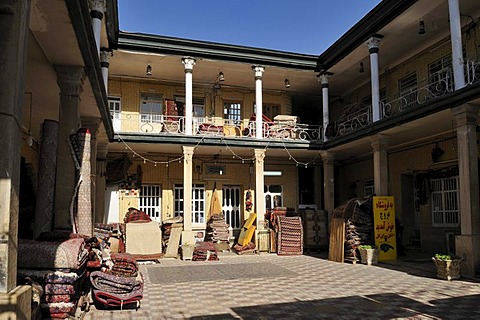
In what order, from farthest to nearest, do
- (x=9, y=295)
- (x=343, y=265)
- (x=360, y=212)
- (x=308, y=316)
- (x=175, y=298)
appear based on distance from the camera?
1. (x=360, y=212)
2. (x=343, y=265)
3. (x=175, y=298)
4. (x=308, y=316)
5. (x=9, y=295)

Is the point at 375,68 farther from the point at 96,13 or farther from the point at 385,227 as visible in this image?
the point at 96,13

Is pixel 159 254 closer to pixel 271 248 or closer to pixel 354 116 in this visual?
pixel 271 248

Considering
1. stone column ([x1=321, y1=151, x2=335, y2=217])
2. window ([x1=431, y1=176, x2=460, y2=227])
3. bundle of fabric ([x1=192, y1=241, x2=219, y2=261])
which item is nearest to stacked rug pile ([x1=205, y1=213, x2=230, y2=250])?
bundle of fabric ([x1=192, y1=241, x2=219, y2=261])

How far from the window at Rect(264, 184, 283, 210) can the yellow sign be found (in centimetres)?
A: 658

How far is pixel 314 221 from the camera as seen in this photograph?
1619 centimetres

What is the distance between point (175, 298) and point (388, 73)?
12451 millimetres

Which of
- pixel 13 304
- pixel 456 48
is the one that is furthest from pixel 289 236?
pixel 13 304

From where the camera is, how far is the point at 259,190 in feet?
51.6

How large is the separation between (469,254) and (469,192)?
4.65ft

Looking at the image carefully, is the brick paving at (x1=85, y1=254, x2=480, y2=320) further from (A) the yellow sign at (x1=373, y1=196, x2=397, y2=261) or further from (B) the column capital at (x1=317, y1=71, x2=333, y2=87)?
(B) the column capital at (x1=317, y1=71, x2=333, y2=87)

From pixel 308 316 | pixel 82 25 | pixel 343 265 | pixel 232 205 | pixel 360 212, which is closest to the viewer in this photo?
pixel 82 25

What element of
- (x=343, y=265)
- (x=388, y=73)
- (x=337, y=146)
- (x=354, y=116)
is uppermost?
(x=388, y=73)

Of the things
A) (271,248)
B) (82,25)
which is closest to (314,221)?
(271,248)

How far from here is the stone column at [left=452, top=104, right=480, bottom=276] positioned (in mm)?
9664
